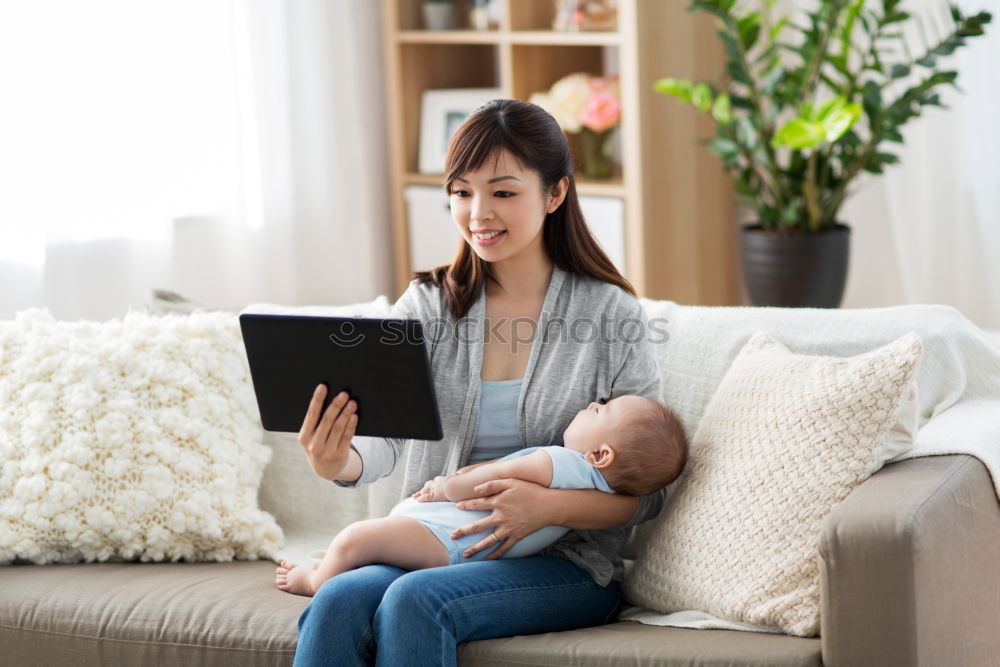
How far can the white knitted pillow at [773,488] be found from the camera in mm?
1584

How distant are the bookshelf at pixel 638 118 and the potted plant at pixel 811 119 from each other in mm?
118

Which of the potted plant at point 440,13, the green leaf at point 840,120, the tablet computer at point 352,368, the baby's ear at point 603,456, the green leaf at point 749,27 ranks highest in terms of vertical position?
the potted plant at point 440,13

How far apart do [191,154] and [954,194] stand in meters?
2.12

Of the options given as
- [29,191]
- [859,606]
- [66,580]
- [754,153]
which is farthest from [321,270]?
[859,606]

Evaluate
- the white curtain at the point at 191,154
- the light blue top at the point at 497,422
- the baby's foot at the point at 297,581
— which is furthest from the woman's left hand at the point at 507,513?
the white curtain at the point at 191,154

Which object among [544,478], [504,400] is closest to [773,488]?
[544,478]

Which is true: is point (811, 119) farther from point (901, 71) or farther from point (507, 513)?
point (507, 513)

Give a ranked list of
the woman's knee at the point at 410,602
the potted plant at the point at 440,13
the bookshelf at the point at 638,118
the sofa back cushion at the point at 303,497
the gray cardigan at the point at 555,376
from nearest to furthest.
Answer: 1. the woman's knee at the point at 410,602
2. the gray cardigan at the point at 555,376
3. the sofa back cushion at the point at 303,497
4. the bookshelf at the point at 638,118
5. the potted plant at the point at 440,13

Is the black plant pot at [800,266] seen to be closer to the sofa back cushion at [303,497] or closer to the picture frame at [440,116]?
the picture frame at [440,116]

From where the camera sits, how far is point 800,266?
3.22m

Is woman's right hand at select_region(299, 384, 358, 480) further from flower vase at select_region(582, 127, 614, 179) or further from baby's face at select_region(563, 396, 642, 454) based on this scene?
flower vase at select_region(582, 127, 614, 179)

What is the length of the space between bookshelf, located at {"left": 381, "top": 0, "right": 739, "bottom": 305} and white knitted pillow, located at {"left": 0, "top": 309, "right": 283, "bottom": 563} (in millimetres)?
1638

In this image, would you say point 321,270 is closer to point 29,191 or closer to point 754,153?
point 29,191

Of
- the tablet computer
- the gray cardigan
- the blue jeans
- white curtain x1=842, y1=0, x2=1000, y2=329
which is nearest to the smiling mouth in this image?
the gray cardigan
